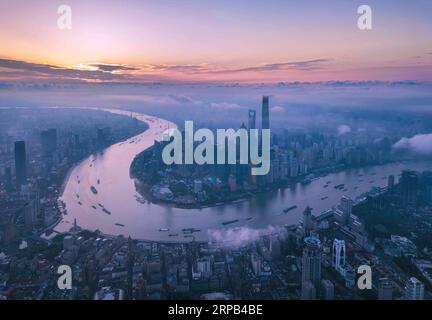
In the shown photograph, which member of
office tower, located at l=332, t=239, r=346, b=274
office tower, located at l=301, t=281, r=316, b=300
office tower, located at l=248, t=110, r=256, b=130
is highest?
office tower, located at l=248, t=110, r=256, b=130

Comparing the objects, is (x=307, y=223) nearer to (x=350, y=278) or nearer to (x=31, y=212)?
(x=350, y=278)

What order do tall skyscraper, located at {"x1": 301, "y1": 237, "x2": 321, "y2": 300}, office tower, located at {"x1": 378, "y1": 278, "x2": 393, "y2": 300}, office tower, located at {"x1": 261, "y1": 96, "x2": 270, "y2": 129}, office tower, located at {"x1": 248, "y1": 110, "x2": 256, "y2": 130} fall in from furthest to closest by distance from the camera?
office tower, located at {"x1": 261, "y1": 96, "x2": 270, "y2": 129} < office tower, located at {"x1": 248, "y1": 110, "x2": 256, "y2": 130} < tall skyscraper, located at {"x1": 301, "y1": 237, "x2": 321, "y2": 300} < office tower, located at {"x1": 378, "y1": 278, "x2": 393, "y2": 300}

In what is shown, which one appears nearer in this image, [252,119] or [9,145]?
[9,145]

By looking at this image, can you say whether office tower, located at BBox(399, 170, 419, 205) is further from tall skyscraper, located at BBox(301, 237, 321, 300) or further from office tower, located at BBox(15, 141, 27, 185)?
office tower, located at BBox(15, 141, 27, 185)

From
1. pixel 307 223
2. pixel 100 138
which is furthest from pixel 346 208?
pixel 100 138

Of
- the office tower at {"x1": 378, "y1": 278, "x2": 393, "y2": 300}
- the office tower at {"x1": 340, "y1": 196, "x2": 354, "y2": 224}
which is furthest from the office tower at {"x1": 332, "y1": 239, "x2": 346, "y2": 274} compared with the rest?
the office tower at {"x1": 340, "y1": 196, "x2": 354, "y2": 224}

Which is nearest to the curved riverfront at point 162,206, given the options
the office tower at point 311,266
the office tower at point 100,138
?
the office tower at point 100,138

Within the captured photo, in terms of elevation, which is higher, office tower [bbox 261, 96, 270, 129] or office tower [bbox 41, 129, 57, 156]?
office tower [bbox 261, 96, 270, 129]

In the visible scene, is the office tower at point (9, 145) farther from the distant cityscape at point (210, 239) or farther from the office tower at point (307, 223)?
the office tower at point (307, 223)
